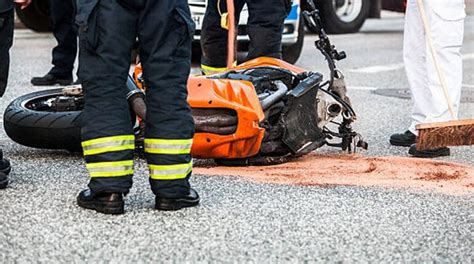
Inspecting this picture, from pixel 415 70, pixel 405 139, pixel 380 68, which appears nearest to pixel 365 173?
pixel 405 139

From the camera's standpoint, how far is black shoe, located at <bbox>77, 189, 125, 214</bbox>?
429 centimetres

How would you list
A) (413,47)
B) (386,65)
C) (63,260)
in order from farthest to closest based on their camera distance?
1. (386,65)
2. (413,47)
3. (63,260)

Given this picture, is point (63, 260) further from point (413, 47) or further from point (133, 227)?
point (413, 47)

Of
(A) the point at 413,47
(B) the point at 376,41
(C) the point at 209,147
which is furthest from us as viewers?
(B) the point at 376,41

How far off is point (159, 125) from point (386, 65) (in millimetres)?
6966

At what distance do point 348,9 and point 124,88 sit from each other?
1052 cm

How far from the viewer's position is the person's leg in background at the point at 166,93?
14.2 feet

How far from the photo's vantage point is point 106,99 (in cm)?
427

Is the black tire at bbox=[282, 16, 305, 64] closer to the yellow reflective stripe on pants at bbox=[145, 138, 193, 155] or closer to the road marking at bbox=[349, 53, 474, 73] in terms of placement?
the road marking at bbox=[349, 53, 474, 73]

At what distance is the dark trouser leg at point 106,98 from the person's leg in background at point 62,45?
453cm

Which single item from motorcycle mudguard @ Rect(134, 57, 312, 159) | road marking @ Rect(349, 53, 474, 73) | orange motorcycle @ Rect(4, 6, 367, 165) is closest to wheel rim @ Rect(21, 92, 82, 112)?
orange motorcycle @ Rect(4, 6, 367, 165)

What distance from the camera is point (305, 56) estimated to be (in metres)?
11.6

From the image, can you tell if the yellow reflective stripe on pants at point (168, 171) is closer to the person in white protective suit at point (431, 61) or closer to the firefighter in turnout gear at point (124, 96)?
the firefighter in turnout gear at point (124, 96)

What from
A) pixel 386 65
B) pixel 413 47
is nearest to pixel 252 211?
pixel 413 47
